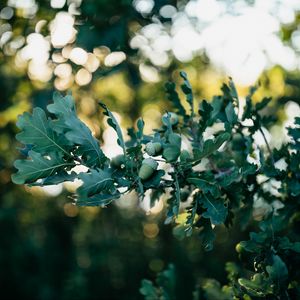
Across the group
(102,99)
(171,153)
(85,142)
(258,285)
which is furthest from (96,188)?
(102,99)

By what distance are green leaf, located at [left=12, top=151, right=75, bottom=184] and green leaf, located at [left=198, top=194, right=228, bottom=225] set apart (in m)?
0.50

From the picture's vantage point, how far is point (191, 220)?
135 centimetres

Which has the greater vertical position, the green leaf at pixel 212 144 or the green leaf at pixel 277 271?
the green leaf at pixel 212 144

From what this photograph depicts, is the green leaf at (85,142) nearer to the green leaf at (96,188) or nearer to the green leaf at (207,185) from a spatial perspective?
the green leaf at (96,188)

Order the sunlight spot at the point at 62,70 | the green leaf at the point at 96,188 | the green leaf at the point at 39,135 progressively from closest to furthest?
the green leaf at the point at 96,188, the green leaf at the point at 39,135, the sunlight spot at the point at 62,70

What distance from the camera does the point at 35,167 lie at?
4.38ft

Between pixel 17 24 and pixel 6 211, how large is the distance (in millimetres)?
4932

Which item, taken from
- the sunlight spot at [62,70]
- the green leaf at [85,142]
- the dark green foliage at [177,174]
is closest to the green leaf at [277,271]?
the dark green foliage at [177,174]

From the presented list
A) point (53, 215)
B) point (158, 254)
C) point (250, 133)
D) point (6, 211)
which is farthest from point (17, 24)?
point (53, 215)

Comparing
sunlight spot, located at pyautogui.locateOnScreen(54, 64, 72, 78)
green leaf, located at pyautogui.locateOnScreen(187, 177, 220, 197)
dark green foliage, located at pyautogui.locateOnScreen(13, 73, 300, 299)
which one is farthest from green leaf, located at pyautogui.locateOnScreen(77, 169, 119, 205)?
sunlight spot, located at pyautogui.locateOnScreen(54, 64, 72, 78)

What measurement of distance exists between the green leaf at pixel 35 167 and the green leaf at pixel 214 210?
1.65 ft

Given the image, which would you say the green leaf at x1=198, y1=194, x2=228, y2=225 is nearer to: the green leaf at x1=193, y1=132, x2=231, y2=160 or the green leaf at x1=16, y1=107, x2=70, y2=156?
the green leaf at x1=193, y1=132, x2=231, y2=160

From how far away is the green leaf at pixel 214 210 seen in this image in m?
1.40

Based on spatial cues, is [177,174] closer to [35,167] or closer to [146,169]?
[146,169]
